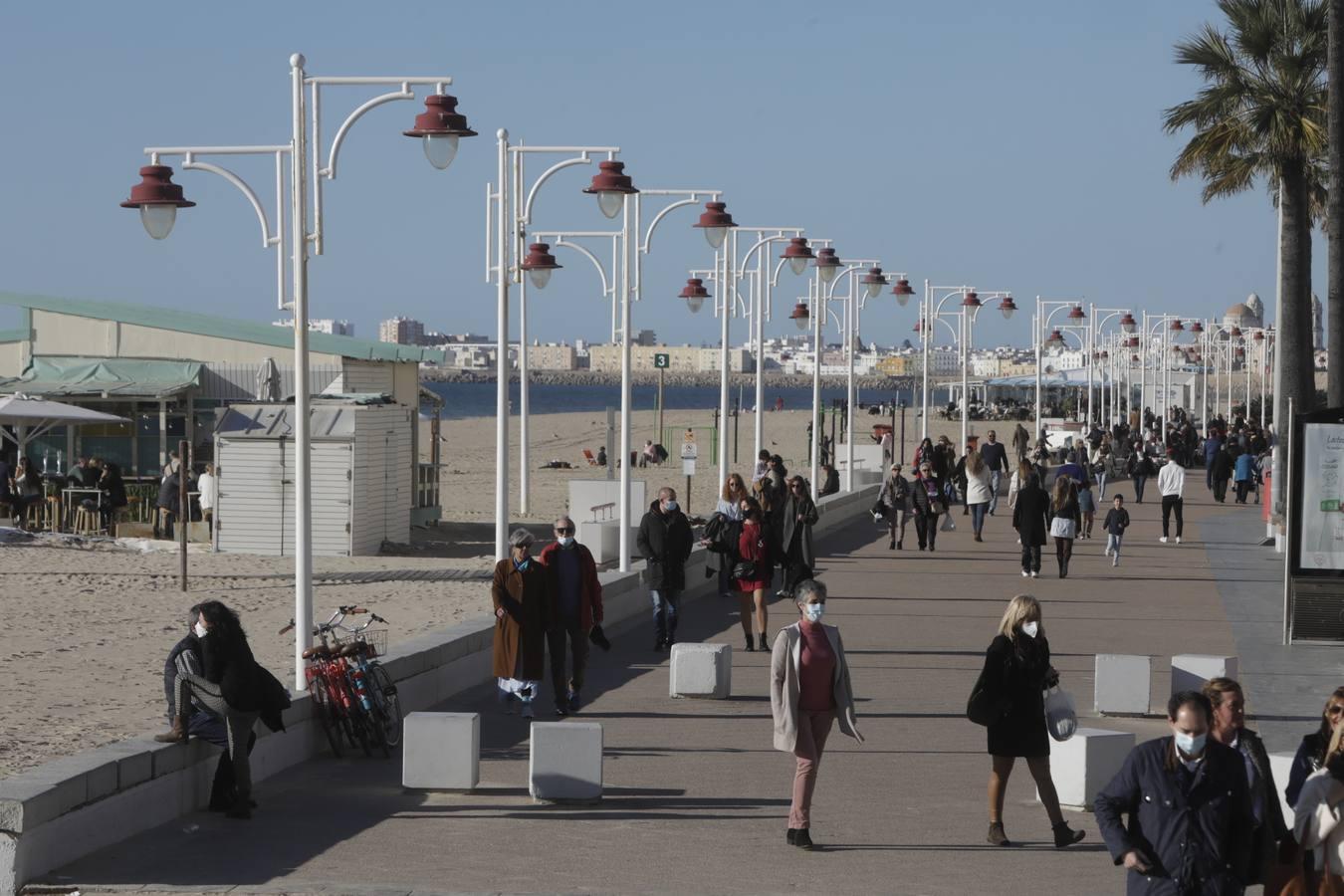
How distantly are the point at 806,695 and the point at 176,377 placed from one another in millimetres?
24521

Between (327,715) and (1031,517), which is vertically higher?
(1031,517)

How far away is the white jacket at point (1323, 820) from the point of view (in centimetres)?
669

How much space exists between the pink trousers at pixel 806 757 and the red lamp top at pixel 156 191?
5832 mm

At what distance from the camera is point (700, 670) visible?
14766 millimetres

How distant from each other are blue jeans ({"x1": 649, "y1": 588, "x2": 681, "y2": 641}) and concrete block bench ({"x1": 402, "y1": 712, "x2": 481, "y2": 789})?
249 inches

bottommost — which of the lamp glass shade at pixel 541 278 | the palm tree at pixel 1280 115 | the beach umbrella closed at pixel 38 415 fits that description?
the beach umbrella closed at pixel 38 415

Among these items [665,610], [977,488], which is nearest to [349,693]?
[665,610]

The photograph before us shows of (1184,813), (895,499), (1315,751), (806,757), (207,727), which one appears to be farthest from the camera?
(895,499)

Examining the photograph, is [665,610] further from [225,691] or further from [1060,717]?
[1060,717]

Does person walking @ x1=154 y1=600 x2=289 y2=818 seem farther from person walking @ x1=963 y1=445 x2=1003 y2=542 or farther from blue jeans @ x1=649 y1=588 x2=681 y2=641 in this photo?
person walking @ x1=963 y1=445 x2=1003 y2=542

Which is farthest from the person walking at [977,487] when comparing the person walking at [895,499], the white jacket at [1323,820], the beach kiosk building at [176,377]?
the white jacket at [1323,820]

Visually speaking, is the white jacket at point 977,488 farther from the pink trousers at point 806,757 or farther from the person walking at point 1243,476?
the pink trousers at point 806,757

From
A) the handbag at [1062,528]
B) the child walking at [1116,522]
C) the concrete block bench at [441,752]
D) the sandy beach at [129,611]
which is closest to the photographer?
the concrete block bench at [441,752]

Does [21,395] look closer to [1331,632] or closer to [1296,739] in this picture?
[1331,632]
